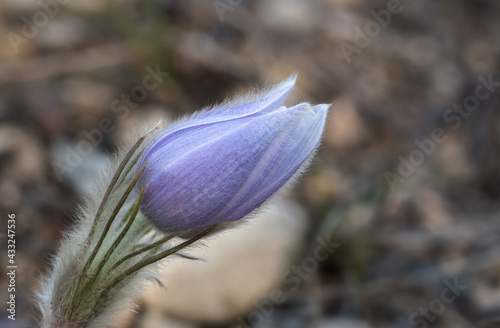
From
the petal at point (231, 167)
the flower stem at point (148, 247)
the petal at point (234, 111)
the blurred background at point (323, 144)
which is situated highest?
the blurred background at point (323, 144)

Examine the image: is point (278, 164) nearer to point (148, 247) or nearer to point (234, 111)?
point (234, 111)

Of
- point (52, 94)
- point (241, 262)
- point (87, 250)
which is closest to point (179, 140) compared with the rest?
point (87, 250)

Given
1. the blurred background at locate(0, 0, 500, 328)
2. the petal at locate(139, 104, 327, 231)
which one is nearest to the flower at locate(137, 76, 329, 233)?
the petal at locate(139, 104, 327, 231)

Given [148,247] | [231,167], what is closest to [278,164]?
[231,167]

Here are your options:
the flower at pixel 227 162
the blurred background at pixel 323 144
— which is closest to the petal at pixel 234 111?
the flower at pixel 227 162

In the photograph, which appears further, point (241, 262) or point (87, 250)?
point (241, 262)

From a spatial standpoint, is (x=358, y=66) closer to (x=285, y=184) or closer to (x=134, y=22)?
(x=134, y=22)

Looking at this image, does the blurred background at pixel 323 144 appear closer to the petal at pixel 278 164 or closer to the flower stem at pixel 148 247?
the flower stem at pixel 148 247
